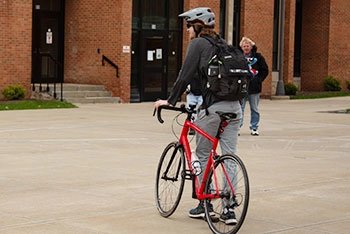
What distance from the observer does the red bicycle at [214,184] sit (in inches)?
286

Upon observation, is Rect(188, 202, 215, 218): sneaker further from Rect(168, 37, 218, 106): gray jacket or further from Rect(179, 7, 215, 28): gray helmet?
Rect(179, 7, 215, 28): gray helmet

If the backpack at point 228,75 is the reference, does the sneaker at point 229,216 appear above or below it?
below

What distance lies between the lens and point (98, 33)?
1121 inches

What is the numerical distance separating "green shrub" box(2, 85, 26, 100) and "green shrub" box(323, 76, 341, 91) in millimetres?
17283

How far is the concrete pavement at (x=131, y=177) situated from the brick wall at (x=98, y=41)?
8.02 meters

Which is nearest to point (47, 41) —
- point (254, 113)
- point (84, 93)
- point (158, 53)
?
point (84, 93)

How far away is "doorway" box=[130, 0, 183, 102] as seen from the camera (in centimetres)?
2892

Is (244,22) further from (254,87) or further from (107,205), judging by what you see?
(107,205)

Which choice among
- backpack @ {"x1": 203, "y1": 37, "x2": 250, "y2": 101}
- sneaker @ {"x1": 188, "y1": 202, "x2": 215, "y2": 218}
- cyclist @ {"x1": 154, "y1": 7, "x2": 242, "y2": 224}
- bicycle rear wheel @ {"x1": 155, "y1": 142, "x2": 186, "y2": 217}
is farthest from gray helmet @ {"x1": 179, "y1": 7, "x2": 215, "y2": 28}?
sneaker @ {"x1": 188, "y1": 202, "x2": 215, "y2": 218}

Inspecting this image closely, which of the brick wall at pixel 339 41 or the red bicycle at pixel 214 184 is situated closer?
the red bicycle at pixel 214 184

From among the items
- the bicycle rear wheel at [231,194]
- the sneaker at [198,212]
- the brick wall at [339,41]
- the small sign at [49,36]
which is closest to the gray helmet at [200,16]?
the bicycle rear wheel at [231,194]

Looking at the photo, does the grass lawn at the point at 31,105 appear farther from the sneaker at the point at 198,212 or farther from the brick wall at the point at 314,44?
the brick wall at the point at 314,44

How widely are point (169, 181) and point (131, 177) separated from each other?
93.9 inches

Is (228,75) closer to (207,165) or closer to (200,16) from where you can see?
(200,16)
